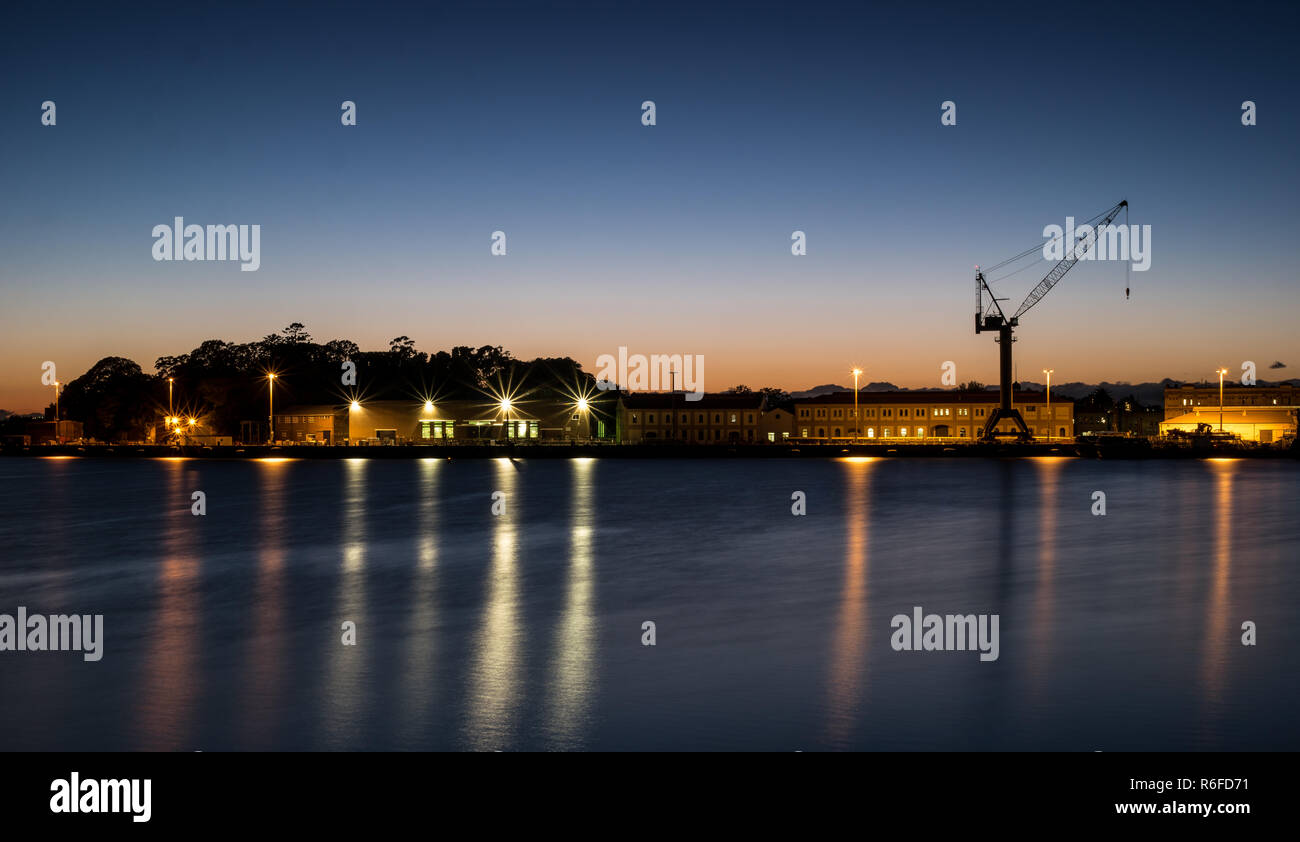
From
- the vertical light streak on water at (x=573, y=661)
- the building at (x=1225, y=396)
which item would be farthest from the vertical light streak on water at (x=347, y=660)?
the building at (x=1225, y=396)

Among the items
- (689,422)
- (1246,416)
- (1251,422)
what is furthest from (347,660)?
(1246,416)

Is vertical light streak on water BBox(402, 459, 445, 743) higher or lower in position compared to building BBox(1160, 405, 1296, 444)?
lower

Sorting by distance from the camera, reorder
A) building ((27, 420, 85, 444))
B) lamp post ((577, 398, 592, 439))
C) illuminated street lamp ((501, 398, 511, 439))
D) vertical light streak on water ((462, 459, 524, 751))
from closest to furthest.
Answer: vertical light streak on water ((462, 459, 524, 751)), illuminated street lamp ((501, 398, 511, 439)), lamp post ((577, 398, 592, 439)), building ((27, 420, 85, 444))

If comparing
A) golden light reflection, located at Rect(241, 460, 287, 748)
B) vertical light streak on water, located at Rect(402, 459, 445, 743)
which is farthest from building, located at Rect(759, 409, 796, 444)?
golden light reflection, located at Rect(241, 460, 287, 748)

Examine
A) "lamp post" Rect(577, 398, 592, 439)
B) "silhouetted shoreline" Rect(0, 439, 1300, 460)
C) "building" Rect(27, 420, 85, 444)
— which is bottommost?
"silhouetted shoreline" Rect(0, 439, 1300, 460)

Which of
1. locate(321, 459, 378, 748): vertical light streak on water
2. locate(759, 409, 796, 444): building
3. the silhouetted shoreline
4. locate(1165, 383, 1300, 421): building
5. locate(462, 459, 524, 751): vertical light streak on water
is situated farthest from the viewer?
locate(1165, 383, 1300, 421): building

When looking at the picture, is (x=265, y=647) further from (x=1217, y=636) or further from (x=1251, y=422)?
(x=1251, y=422)

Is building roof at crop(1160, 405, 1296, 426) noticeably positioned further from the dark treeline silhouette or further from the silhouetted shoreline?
the dark treeline silhouette

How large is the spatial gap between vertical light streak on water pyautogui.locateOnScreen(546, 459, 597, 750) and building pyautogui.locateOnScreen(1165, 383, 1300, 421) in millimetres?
151531

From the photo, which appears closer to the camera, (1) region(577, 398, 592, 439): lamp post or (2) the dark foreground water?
(2) the dark foreground water

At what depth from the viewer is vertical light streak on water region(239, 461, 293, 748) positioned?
1041 centimetres

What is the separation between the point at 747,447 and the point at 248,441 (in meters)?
64.6
